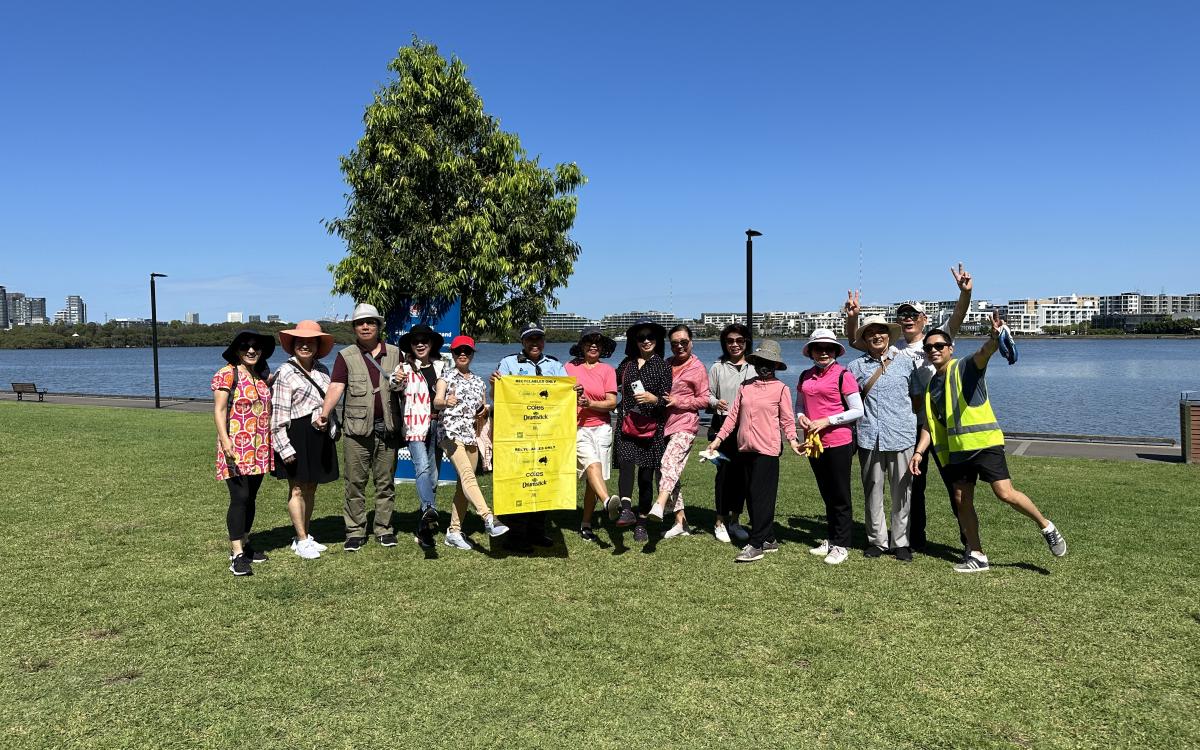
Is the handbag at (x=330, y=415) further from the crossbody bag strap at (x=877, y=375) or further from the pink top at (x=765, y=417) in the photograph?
the crossbody bag strap at (x=877, y=375)

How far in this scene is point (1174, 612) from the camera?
4.74 m

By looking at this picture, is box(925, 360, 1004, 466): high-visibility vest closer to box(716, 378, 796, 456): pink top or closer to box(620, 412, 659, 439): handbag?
box(716, 378, 796, 456): pink top

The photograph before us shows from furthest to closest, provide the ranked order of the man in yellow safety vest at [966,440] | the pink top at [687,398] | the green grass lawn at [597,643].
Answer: the pink top at [687,398] < the man in yellow safety vest at [966,440] < the green grass lawn at [597,643]

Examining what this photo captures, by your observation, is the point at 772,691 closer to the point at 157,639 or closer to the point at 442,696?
the point at 442,696

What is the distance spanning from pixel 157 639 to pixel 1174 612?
20.5ft

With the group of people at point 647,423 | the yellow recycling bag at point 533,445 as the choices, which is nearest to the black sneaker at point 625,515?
the group of people at point 647,423

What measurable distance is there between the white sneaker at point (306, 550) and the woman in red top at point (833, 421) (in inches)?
162

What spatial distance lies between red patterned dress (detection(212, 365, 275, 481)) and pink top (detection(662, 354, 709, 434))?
3300 millimetres

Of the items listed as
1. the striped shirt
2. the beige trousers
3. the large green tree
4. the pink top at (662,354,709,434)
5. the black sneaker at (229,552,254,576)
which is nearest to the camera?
the black sneaker at (229,552,254,576)

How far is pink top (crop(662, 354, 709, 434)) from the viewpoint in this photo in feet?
21.8

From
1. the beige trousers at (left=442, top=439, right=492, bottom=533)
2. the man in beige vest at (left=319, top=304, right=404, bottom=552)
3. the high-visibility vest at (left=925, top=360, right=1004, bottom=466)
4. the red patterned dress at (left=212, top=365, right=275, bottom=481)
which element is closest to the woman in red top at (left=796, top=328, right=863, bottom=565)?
the high-visibility vest at (left=925, top=360, right=1004, bottom=466)

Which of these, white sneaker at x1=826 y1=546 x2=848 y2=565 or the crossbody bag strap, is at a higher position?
the crossbody bag strap

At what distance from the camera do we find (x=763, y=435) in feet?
20.2

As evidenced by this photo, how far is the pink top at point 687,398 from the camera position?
664 centimetres
